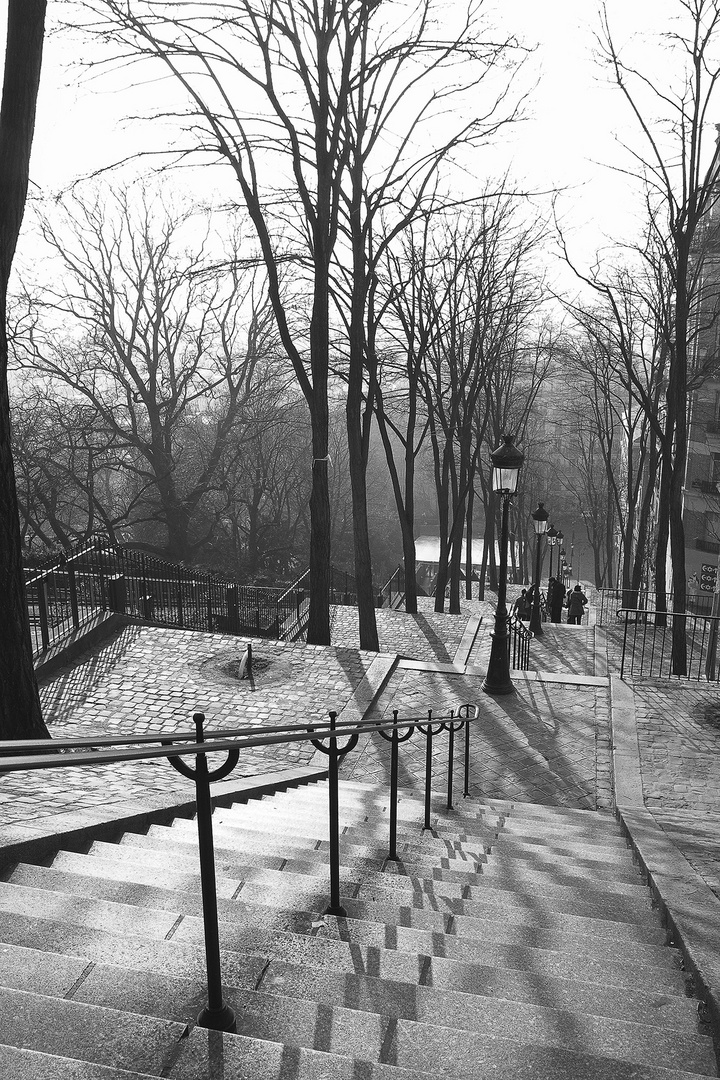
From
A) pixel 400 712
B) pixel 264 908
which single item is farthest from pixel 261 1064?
pixel 400 712

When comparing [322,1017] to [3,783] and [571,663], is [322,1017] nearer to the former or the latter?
[3,783]

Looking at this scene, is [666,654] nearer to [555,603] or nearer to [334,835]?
[555,603]

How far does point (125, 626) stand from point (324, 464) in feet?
15.3

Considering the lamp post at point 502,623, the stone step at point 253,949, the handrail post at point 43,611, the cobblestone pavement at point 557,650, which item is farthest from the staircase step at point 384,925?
the cobblestone pavement at point 557,650

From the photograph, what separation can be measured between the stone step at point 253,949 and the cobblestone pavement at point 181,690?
3195mm

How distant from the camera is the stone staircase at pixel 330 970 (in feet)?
6.42

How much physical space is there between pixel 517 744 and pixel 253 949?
6.87 meters

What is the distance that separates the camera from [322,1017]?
224 centimetres

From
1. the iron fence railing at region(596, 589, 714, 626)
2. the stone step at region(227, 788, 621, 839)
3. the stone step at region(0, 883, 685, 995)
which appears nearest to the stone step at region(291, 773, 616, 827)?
the stone step at region(227, 788, 621, 839)

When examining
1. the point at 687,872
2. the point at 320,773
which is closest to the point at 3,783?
the point at 320,773

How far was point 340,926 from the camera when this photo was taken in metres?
3.22

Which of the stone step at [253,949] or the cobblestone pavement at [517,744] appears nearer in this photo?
the stone step at [253,949]

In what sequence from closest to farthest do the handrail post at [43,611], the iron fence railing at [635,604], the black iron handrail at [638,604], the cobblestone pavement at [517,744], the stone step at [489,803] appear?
1. the stone step at [489,803]
2. the cobblestone pavement at [517,744]
3. the handrail post at [43,611]
4. the iron fence railing at [635,604]
5. the black iron handrail at [638,604]

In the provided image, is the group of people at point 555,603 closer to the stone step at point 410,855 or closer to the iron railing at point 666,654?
the iron railing at point 666,654
